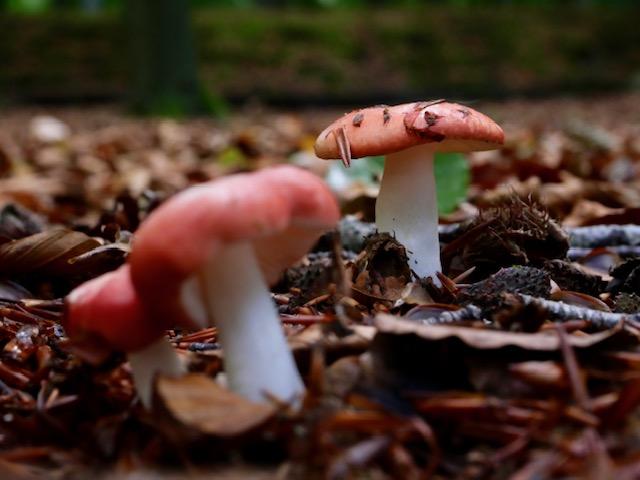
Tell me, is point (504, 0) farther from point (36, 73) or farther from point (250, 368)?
point (250, 368)

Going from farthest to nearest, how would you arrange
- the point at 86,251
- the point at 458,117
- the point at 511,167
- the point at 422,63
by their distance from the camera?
1. the point at 422,63
2. the point at 511,167
3. the point at 86,251
4. the point at 458,117

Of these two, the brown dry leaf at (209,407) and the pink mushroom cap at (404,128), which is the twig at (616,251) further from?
the brown dry leaf at (209,407)

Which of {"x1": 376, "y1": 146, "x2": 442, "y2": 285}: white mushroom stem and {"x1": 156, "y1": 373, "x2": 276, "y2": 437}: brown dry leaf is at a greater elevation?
{"x1": 376, "y1": 146, "x2": 442, "y2": 285}: white mushroom stem

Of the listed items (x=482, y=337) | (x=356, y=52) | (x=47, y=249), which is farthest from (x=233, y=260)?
(x=356, y=52)

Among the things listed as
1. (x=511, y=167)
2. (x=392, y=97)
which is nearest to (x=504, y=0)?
(x=392, y=97)

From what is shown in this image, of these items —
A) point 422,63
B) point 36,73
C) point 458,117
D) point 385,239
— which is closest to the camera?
point 458,117

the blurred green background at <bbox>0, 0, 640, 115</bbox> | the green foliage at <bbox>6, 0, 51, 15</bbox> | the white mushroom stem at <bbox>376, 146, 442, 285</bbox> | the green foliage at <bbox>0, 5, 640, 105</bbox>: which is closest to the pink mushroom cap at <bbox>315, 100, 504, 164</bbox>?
the white mushroom stem at <bbox>376, 146, 442, 285</bbox>

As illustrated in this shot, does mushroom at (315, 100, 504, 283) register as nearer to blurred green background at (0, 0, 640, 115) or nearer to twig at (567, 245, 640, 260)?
twig at (567, 245, 640, 260)
